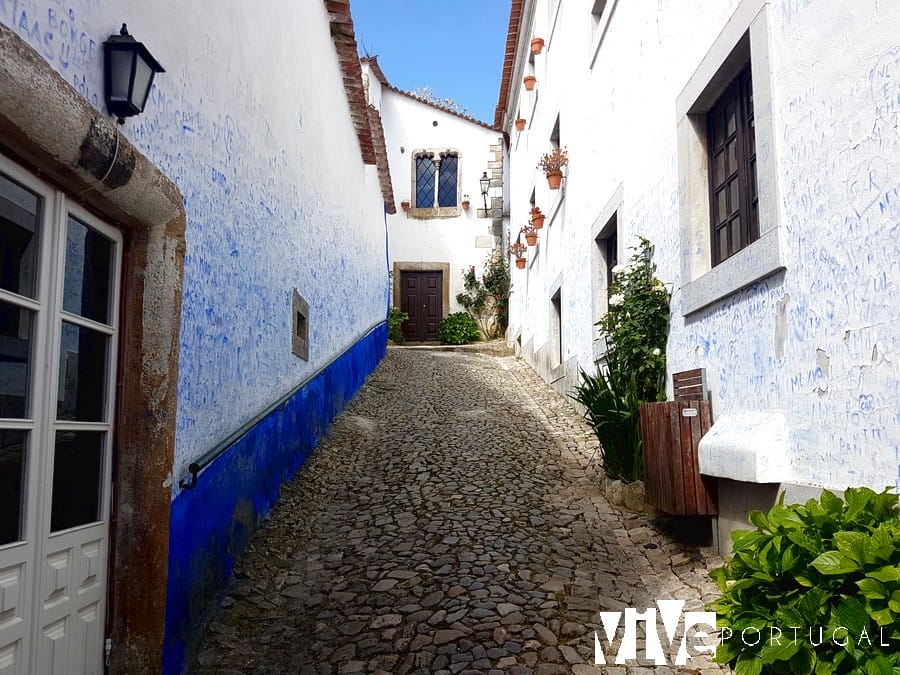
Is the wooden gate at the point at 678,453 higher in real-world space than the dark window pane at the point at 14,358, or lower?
lower

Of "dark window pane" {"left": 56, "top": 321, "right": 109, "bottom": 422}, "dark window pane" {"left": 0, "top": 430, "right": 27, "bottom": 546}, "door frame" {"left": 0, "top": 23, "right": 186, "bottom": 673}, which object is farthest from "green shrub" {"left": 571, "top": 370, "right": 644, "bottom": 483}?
"dark window pane" {"left": 0, "top": 430, "right": 27, "bottom": 546}

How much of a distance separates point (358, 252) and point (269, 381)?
5317 mm

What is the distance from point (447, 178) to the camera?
18281 mm

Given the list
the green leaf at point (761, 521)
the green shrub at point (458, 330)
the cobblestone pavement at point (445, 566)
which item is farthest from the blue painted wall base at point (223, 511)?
the green shrub at point (458, 330)

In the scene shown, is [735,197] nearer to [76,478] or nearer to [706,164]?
[706,164]

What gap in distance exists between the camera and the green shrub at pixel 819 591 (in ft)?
7.08

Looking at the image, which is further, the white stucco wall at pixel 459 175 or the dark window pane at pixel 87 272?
the white stucco wall at pixel 459 175

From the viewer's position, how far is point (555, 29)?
32.8ft

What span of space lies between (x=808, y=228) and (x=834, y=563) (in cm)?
156

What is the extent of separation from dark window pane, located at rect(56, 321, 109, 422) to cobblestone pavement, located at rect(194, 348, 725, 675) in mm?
1401

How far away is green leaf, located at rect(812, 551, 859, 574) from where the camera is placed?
2230 mm

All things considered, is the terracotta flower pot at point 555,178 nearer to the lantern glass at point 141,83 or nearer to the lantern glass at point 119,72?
the lantern glass at point 141,83

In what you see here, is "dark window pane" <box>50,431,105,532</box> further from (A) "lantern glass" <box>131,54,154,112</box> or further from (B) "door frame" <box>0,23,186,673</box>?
(A) "lantern glass" <box>131,54,154,112</box>

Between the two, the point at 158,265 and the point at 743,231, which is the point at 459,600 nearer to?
the point at 158,265
